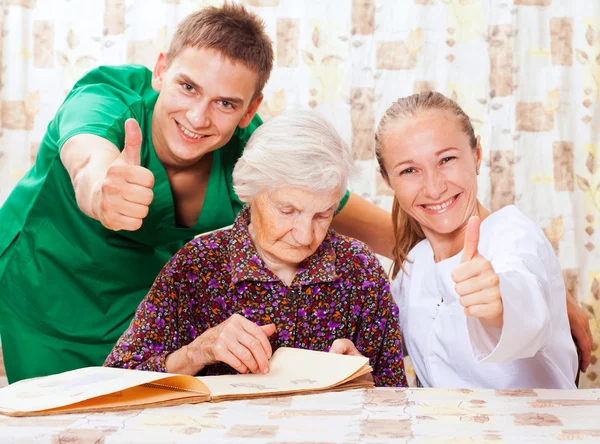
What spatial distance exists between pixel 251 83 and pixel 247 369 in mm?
633

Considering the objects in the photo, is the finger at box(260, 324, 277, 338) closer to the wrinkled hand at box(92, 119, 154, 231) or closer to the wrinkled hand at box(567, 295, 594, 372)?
the wrinkled hand at box(92, 119, 154, 231)

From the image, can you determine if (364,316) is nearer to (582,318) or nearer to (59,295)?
(582,318)

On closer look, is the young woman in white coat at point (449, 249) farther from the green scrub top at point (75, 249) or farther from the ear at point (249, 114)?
the green scrub top at point (75, 249)

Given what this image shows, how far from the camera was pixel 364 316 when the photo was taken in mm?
1405

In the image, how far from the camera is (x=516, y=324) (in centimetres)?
105

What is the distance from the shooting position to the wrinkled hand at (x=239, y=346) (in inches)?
46.3

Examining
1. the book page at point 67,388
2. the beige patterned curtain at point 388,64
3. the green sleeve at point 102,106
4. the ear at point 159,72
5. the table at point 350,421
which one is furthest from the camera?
the beige patterned curtain at point 388,64

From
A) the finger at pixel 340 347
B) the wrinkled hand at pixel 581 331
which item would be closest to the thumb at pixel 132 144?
the finger at pixel 340 347

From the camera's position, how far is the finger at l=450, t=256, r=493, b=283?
101 cm

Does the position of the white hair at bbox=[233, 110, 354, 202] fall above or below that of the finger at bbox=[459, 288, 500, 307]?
above

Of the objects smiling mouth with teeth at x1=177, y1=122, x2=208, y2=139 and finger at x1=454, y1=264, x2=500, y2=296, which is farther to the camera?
smiling mouth with teeth at x1=177, y1=122, x2=208, y2=139

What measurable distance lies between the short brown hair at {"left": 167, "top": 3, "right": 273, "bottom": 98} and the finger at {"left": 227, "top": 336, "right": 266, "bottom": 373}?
61cm

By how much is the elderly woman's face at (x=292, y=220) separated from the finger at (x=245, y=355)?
0.79ft

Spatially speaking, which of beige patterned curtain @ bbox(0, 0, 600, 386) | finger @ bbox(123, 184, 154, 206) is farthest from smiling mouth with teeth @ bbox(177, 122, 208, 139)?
beige patterned curtain @ bbox(0, 0, 600, 386)
